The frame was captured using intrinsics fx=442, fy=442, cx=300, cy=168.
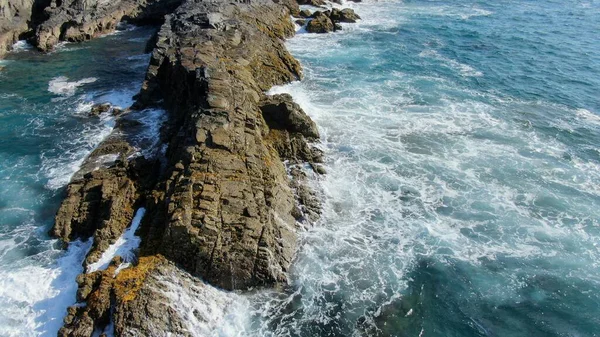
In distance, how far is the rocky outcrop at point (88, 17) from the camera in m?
47.3

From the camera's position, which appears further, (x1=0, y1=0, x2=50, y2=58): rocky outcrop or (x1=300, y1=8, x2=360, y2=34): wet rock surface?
(x1=300, y1=8, x2=360, y2=34): wet rock surface

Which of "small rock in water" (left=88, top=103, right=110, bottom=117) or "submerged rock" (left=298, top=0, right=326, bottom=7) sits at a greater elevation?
"submerged rock" (left=298, top=0, right=326, bottom=7)

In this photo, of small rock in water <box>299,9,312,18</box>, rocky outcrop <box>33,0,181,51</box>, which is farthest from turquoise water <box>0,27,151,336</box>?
small rock in water <box>299,9,312,18</box>

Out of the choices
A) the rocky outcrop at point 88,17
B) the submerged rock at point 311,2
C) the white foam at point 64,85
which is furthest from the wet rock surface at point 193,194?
the submerged rock at point 311,2

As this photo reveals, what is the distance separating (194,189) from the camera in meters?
22.1

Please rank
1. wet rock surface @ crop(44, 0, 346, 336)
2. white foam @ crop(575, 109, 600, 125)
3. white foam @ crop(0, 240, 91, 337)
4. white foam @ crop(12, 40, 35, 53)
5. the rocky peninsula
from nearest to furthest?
white foam @ crop(0, 240, 91, 337)
wet rock surface @ crop(44, 0, 346, 336)
the rocky peninsula
white foam @ crop(575, 109, 600, 125)
white foam @ crop(12, 40, 35, 53)

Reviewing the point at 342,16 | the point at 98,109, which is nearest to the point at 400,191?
the point at 98,109

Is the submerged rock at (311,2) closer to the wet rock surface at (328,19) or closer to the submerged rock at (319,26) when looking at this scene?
the wet rock surface at (328,19)

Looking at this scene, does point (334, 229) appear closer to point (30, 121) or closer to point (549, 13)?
point (30, 121)

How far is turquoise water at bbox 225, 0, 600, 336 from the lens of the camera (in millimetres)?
20203

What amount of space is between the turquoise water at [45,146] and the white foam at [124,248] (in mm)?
1153

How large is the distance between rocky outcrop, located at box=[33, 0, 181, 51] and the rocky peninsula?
1577 centimetres

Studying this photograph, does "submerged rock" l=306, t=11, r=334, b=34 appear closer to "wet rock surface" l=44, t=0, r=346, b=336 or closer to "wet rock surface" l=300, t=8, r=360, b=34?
"wet rock surface" l=300, t=8, r=360, b=34

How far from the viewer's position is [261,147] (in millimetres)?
26453
